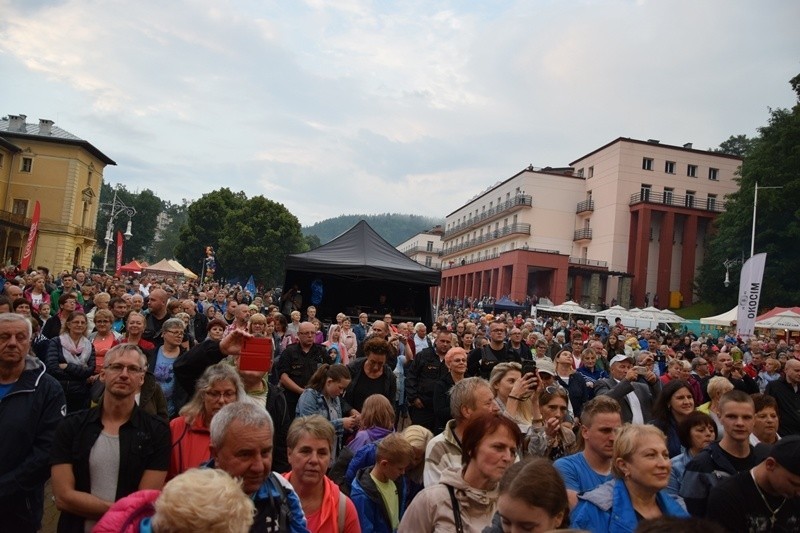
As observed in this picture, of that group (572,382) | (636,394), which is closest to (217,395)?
(636,394)

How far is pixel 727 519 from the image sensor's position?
308 centimetres

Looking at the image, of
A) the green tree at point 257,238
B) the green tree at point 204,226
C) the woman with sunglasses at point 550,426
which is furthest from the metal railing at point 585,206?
the woman with sunglasses at point 550,426

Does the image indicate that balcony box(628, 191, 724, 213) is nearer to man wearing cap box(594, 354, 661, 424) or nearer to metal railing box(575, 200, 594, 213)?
metal railing box(575, 200, 594, 213)

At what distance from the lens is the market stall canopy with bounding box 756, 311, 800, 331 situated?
21053mm

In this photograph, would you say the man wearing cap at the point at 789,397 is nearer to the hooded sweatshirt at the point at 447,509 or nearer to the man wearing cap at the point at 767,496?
the man wearing cap at the point at 767,496

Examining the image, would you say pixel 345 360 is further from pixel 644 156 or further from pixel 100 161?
pixel 100 161

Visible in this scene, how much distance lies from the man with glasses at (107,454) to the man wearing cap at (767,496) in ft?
9.93

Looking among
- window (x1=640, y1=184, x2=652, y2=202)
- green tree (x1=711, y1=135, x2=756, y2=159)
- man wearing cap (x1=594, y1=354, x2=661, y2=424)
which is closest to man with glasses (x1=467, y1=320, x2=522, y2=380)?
man wearing cap (x1=594, y1=354, x2=661, y2=424)

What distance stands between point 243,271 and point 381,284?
4763 centimetres

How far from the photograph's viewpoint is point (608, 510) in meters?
2.84

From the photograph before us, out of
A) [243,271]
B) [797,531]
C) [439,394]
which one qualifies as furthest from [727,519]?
[243,271]

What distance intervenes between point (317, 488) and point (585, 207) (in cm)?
5646

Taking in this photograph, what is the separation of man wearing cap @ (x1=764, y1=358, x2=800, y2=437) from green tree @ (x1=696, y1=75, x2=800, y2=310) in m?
34.3

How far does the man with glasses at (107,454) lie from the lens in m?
2.94
